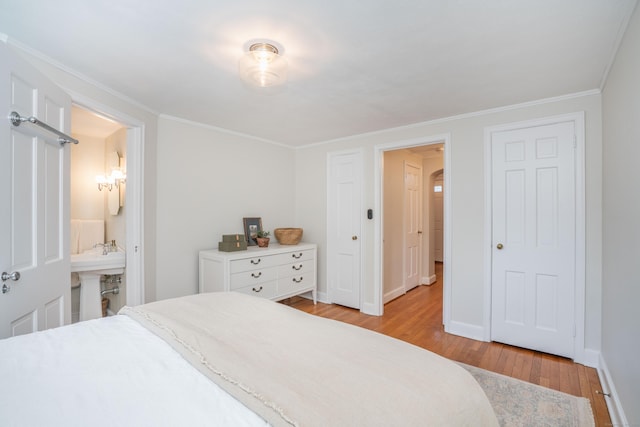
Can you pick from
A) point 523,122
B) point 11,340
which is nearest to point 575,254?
point 523,122

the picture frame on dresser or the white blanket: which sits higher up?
the picture frame on dresser

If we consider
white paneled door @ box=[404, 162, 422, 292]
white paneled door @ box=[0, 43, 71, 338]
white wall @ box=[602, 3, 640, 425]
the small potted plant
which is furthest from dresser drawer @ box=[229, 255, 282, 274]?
white wall @ box=[602, 3, 640, 425]

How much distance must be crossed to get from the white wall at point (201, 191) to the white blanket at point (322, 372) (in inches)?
72.7

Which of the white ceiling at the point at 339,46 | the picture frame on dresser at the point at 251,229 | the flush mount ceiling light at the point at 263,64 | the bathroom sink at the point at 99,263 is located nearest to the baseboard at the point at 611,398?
the white ceiling at the point at 339,46

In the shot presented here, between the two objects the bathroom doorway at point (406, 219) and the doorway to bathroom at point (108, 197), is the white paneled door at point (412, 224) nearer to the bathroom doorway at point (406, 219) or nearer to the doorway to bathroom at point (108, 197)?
the bathroom doorway at point (406, 219)

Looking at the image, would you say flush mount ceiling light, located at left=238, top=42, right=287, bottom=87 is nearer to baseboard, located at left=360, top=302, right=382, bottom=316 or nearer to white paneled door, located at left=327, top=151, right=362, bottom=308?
white paneled door, located at left=327, top=151, right=362, bottom=308

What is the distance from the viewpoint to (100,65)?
81.7 inches

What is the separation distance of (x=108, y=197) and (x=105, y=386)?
11.2 ft

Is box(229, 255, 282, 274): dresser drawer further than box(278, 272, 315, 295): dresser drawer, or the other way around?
box(278, 272, 315, 295): dresser drawer

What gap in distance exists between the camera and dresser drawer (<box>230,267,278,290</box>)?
127 inches

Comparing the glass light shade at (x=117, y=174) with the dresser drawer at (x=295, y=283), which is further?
the dresser drawer at (x=295, y=283)

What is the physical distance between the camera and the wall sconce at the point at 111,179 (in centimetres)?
342

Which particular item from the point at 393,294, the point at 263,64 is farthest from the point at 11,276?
the point at 393,294

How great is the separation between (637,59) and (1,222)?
331 centimetres
